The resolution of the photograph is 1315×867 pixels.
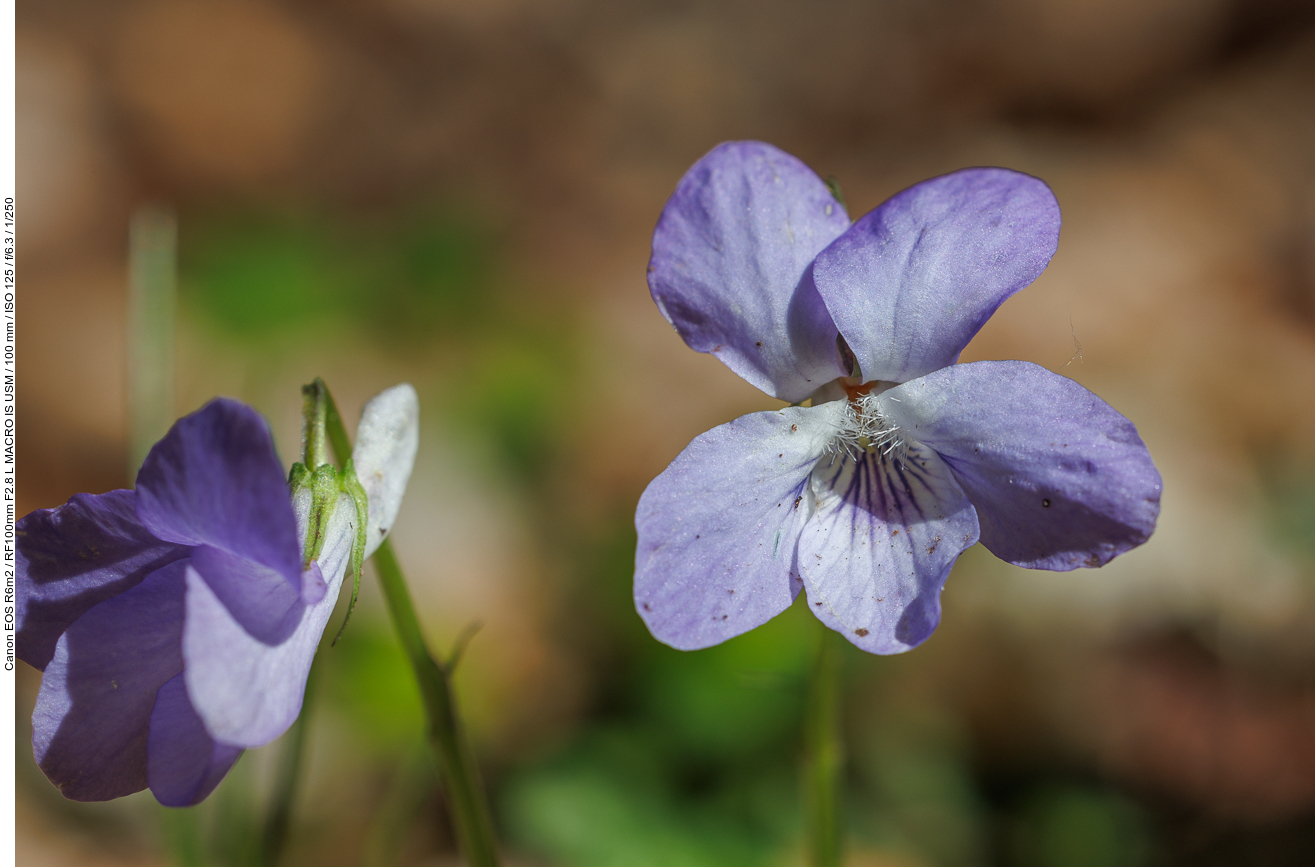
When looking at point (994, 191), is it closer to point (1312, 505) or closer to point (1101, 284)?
point (1312, 505)

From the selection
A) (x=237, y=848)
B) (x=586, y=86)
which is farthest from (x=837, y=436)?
(x=586, y=86)

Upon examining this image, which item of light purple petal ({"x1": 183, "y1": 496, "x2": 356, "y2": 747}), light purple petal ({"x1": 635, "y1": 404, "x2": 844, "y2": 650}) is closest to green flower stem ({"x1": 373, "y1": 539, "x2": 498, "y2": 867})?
light purple petal ({"x1": 183, "y1": 496, "x2": 356, "y2": 747})

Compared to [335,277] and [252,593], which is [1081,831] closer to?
[252,593]

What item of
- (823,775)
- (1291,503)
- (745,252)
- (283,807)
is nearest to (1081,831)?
(1291,503)

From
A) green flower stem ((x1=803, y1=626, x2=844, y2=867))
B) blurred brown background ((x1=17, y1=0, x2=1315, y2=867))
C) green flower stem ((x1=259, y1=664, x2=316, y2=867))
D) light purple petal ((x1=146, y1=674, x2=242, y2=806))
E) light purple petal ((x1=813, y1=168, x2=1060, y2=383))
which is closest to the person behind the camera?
light purple petal ((x1=146, y1=674, x2=242, y2=806))

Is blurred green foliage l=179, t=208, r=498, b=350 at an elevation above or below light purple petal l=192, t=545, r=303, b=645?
above

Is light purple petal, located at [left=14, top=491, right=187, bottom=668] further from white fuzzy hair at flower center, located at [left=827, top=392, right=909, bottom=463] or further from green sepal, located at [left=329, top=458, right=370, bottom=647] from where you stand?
white fuzzy hair at flower center, located at [left=827, top=392, right=909, bottom=463]

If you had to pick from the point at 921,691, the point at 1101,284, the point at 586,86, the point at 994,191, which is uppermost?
the point at 586,86
